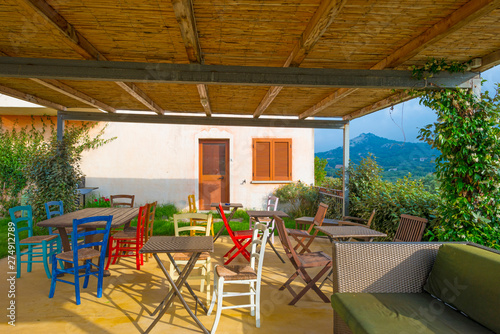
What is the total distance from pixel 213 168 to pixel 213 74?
6363mm

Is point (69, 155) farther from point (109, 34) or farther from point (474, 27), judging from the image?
point (474, 27)

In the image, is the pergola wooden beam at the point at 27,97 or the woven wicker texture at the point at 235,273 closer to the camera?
the woven wicker texture at the point at 235,273

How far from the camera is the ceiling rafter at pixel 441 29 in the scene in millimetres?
2383

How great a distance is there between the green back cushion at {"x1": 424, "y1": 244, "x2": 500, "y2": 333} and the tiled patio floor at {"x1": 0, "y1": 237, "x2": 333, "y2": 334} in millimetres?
1061

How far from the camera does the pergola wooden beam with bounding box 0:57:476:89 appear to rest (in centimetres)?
346

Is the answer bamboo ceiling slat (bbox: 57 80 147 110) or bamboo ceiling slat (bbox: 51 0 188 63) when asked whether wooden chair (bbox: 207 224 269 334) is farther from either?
bamboo ceiling slat (bbox: 57 80 147 110)

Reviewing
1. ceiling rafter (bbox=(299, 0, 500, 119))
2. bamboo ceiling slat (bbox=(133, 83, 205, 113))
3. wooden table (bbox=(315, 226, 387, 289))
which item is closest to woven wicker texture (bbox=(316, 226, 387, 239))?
wooden table (bbox=(315, 226, 387, 289))

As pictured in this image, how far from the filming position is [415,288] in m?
2.65

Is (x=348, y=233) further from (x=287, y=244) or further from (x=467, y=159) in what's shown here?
(x=467, y=159)

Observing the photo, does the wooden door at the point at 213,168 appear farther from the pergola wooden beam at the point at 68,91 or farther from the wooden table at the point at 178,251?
the wooden table at the point at 178,251

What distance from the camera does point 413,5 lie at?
249 centimetres

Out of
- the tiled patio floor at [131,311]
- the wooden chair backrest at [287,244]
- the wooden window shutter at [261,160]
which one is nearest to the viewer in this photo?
the tiled patio floor at [131,311]

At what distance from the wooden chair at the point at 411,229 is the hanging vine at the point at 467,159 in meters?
0.22

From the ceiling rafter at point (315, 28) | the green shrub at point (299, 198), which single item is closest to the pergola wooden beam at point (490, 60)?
the ceiling rafter at point (315, 28)
